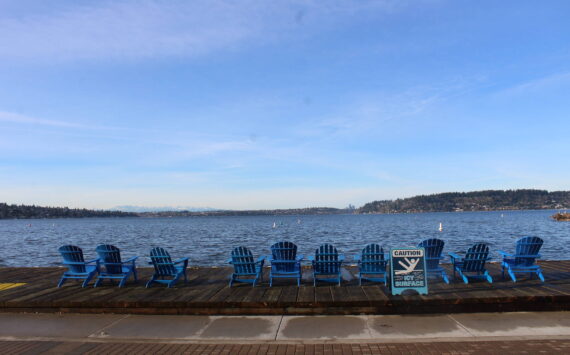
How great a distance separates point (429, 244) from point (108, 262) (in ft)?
24.9

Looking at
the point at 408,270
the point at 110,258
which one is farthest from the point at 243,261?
the point at 408,270

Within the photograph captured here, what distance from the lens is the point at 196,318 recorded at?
7.02 m

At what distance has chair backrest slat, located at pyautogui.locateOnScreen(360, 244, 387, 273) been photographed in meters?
8.72

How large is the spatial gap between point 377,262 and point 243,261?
3088mm

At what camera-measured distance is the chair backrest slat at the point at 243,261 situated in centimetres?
879

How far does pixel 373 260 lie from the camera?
28.5ft

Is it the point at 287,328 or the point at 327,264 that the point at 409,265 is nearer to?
the point at 327,264

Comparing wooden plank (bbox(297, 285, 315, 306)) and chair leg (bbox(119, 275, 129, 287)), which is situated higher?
chair leg (bbox(119, 275, 129, 287))

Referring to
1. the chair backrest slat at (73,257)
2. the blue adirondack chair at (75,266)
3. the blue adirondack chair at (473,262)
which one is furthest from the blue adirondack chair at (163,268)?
the blue adirondack chair at (473,262)

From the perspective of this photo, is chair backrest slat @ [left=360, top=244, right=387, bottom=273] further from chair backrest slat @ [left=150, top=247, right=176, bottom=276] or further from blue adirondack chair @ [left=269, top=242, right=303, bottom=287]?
chair backrest slat @ [left=150, top=247, right=176, bottom=276]

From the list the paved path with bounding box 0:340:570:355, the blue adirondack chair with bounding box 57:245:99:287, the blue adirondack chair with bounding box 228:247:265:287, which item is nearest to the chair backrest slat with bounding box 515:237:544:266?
the paved path with bounding box 0:340:570:355

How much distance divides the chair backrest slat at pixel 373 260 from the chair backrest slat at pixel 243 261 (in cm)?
255

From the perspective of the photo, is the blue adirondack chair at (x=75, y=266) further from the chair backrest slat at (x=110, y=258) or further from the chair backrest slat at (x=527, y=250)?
the chair backrest slat at (x=527, y=250)

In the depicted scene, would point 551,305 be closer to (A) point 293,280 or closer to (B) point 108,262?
(A) point 293,280
